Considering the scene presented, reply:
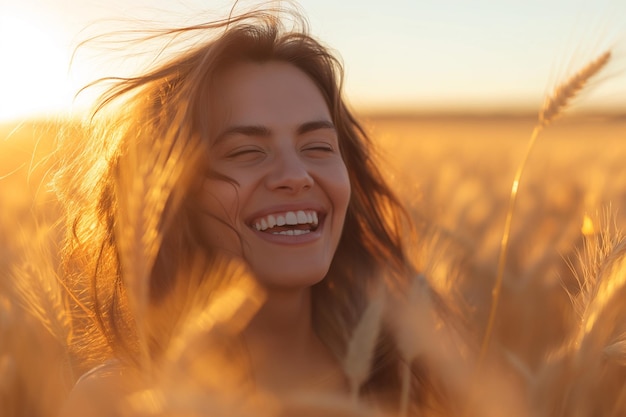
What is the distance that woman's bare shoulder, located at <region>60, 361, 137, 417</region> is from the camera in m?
1.52

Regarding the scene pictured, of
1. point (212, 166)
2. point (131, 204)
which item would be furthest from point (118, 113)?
point (131, 204)

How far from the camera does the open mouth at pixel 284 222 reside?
1670 mm

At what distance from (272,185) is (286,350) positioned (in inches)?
17.7

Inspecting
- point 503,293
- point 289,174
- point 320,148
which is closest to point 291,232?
point 289,174

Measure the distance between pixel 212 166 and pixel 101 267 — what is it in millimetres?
414

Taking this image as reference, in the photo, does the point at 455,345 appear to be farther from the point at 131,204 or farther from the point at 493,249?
the point at 131,204

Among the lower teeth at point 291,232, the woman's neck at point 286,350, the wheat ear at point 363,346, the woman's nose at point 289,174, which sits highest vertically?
the woman's nose at point 289,174

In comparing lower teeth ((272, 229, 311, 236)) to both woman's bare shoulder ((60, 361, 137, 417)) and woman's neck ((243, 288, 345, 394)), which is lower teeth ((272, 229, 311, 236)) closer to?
woman's neck ((243, 288, 345, 394))

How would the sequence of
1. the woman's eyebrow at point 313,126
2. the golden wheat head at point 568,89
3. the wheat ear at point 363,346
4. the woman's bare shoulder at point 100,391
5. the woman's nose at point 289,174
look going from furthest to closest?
the woman's eyebrow at point 313,126
the woman's nose at point 289,174
the woman's bare shoulder at point 100,391
the golden wheat head at point 568,89
the wheat ear at point 363,346

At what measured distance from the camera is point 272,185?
1.63m

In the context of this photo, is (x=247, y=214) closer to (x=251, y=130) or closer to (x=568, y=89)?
(x=251, y=130)

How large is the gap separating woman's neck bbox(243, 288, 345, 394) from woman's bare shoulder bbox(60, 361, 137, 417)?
304 mm

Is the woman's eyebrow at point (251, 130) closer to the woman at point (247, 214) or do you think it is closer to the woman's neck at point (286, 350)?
the woman at point (247, 214)

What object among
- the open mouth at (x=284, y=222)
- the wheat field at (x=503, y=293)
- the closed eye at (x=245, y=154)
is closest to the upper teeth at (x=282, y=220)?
the open mouth at (x=284, y=222)
